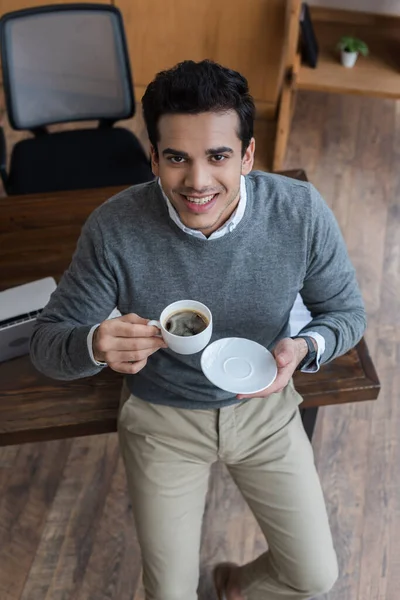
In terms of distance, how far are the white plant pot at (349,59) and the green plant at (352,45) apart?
17 millimetres

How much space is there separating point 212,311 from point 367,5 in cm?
246

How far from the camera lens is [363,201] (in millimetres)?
3139

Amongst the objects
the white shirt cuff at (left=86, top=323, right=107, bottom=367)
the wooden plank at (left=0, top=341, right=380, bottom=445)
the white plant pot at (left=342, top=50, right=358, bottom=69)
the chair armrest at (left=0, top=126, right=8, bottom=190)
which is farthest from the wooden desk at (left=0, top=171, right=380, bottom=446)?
the white plant pot at (left=342, top=50, right=358, bottom=69)

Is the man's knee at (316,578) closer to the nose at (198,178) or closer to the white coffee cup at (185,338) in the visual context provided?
the white coffee cup at (185,338)

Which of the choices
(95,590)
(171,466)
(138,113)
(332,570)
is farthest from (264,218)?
(138,113)

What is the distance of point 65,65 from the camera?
8.19ft

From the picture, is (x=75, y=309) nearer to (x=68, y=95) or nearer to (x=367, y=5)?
(x=68, y=95)

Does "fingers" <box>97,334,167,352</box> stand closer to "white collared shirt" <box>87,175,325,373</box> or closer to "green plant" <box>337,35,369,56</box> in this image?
"white collared shirt" <box>87,175,325,373</box>

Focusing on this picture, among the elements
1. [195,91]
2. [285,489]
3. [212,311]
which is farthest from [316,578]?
[195,91]

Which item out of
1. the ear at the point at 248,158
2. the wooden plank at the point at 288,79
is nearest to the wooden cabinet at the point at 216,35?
the wooden plank at the point at 288,79

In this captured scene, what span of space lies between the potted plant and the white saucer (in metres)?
2.06

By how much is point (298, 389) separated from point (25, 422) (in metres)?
0.64

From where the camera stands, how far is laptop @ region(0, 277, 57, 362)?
161 cm

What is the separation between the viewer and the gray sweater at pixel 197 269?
148cm
